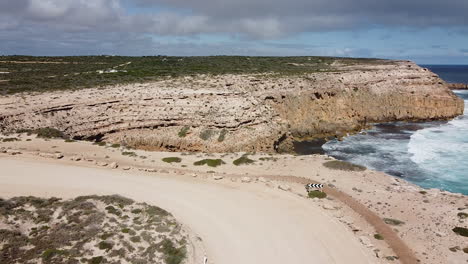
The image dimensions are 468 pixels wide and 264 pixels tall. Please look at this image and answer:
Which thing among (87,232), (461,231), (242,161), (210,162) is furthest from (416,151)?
(87,232)

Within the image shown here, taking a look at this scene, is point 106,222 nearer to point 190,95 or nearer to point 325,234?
point 325,234

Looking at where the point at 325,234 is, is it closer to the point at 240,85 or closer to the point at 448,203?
the point at 448,203

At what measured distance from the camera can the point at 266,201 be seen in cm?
2644

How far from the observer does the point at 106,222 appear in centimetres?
2055

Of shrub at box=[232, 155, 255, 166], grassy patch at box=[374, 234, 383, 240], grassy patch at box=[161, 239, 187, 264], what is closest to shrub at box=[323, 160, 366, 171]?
shrub at box=[232, 155, 255, 166]

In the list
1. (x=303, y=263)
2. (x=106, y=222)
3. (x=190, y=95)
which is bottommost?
(x=303, y=263)

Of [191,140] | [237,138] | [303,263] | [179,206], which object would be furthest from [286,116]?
[303,263]

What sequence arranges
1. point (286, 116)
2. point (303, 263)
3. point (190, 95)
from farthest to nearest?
1. point (286, 116)
2. point (190, 95)
3. point (303, 263)

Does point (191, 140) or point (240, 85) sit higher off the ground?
point (240, 85)

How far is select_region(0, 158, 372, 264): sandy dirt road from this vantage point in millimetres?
19938

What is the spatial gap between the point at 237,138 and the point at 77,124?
Answer: 66.6 ft

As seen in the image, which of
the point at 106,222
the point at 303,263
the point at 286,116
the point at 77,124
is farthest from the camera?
the point at 286,116

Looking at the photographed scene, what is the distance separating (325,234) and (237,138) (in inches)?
962

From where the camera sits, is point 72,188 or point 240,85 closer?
point 72,188
